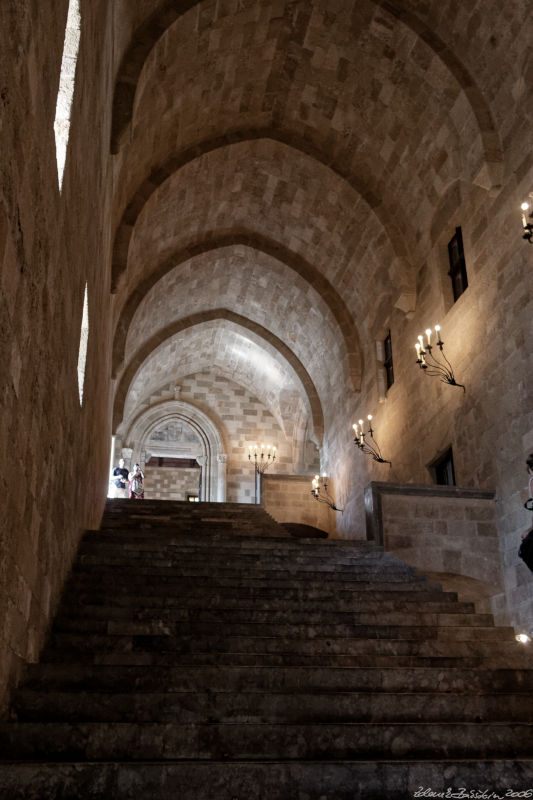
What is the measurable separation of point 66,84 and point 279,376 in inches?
620

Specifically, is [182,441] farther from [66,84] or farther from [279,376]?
[66,84]

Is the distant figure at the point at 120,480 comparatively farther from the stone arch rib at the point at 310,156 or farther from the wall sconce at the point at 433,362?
the wall sconce at the point at 433,362

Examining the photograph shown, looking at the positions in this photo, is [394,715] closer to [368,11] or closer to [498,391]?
[498,391]

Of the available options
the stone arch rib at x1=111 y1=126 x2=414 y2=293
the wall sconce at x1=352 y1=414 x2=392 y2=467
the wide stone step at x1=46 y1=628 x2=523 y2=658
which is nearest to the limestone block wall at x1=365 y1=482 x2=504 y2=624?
the wide stone step at x1=46 y1=628 x2=523 y2=658

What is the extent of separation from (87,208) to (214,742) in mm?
4217

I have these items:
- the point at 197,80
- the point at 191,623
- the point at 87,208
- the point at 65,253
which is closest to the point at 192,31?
the point at 197,80

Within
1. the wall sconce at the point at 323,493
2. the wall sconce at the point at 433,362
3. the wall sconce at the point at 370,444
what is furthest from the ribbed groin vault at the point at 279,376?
the wall sconce at the point at 323,493

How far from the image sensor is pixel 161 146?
11.1m

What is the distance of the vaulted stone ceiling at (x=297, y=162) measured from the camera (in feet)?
31.2

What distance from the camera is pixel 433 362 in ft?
36.3

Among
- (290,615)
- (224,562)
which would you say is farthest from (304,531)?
(290,615)

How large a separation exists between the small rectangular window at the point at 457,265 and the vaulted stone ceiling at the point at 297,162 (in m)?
0.73

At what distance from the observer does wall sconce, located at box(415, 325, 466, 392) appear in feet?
32.8

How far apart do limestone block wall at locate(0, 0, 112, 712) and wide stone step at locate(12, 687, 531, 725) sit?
307mm
